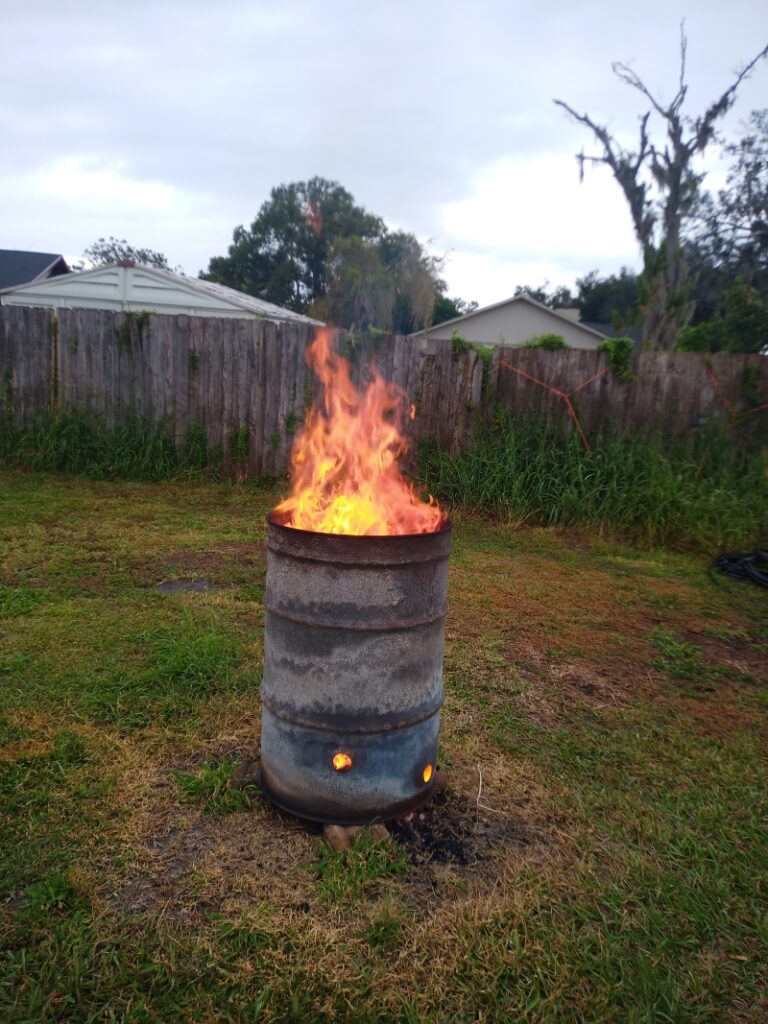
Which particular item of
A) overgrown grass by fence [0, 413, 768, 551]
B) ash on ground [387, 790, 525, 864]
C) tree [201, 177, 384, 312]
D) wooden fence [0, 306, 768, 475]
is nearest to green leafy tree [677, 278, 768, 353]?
tree [201, 177, 384, 312]

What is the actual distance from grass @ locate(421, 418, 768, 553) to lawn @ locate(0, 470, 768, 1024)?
7.89 feet

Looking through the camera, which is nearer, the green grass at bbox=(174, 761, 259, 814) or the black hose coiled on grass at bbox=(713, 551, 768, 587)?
the green grass at bbox=(174, 761, 259, 814)

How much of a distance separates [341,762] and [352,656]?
41cm

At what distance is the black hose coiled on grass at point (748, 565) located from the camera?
588cm

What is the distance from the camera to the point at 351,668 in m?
2.39

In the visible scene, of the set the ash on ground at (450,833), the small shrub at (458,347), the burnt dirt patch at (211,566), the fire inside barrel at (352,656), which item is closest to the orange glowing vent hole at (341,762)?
the fire inside barrel at (352,656)

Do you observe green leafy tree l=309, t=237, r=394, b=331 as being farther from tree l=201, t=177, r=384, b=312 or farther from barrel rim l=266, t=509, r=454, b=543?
barrel rim l=266, t=509, r=454, b=543

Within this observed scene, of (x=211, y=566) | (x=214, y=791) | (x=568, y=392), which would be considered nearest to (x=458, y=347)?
(x=568, y=392)

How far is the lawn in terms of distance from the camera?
6.27 ft

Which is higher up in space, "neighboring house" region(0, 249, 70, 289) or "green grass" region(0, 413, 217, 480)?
"neighboring house" region(0, 249, 70, 289)

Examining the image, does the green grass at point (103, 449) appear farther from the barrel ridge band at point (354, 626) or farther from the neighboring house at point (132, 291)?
the neighboring house at point (132, 291)

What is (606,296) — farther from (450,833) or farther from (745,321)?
(450,833)

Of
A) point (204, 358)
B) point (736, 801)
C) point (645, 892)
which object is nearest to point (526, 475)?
point (204, 358)

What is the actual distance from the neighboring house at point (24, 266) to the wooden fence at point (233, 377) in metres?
14.8
